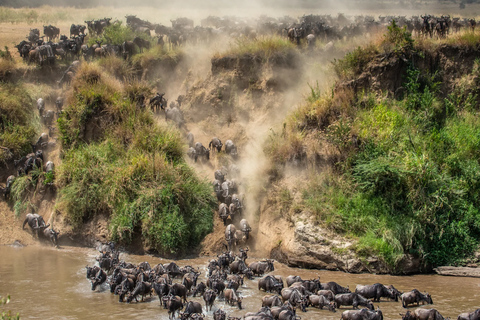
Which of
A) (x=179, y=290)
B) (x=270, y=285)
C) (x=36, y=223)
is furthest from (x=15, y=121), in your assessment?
(x=270, y=285)

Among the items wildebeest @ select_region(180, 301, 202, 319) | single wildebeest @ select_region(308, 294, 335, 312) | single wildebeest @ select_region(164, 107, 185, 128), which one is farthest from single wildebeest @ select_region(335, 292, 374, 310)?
single wildebeest @ select_region(164, 107, 185, 128)

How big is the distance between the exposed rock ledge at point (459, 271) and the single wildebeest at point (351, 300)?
3511 millimetres

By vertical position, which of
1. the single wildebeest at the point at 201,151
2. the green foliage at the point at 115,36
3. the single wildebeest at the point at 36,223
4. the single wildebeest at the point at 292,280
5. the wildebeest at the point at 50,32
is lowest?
the single wildebeest at the point at 292,280

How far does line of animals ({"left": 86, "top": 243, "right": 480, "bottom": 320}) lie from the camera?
9594 millimetres

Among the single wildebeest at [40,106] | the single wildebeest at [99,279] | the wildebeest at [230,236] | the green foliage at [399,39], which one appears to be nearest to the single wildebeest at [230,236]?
the wildebeest at [230,236]

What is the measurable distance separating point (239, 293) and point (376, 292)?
3.04 m

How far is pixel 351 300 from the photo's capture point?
10484 millimetres

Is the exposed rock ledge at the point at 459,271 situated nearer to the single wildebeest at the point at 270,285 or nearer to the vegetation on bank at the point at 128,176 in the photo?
the single wildebeest at the point at 270,285

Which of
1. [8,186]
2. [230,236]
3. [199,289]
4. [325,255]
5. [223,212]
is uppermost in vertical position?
[8,186]

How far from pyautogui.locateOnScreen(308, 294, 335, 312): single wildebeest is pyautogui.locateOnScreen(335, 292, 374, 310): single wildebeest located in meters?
0.22

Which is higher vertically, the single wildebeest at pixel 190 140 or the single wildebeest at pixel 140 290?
the single wildebeest at pixel 190 140

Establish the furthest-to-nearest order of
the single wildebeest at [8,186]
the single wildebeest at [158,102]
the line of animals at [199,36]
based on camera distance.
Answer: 1. the line of animals at [199,36]
2. the single wildebeest at [158,102]
3. the single wildebeest at [8,186]

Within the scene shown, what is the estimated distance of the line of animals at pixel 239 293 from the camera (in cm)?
959

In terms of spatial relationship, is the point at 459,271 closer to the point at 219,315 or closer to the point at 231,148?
the point at 219,315
